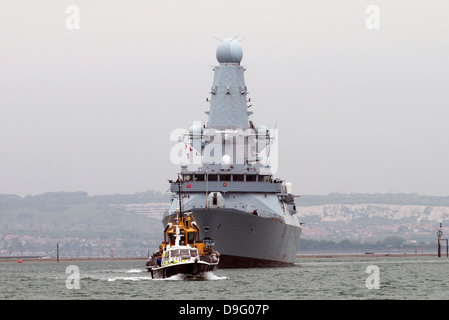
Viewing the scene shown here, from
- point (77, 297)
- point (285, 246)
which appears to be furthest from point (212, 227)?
point (77, 297)

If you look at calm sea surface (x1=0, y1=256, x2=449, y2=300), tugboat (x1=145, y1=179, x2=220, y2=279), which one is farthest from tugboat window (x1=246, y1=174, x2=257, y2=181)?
tugboat (x1=145, y1=179, x2=220, y2=279)

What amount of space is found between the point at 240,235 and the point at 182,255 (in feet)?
66.0

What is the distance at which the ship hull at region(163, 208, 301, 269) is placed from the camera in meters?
92.4

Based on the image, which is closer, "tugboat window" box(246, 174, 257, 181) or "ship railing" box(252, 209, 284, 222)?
"ship railing" box(252, 209, 284, 222)

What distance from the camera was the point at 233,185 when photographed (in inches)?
3981

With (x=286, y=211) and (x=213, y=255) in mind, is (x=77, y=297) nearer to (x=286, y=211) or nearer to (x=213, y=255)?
(x=213, y=255)

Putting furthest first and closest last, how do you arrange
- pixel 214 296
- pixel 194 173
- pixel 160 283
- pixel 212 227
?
1. pixel 194 173
2. pixel 212 227
3. pixel 160 283
4. pixel 214 296

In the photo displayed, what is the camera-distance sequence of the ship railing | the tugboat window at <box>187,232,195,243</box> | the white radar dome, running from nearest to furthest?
1. the tugboat window at <box>187,232,195,243</box>
2. the ship railing
3. the white radar dome

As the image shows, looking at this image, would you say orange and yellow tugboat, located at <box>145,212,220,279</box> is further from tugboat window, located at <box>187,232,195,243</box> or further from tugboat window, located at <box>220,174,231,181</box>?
tugboat window, located at <box>220,174,231,181</box>

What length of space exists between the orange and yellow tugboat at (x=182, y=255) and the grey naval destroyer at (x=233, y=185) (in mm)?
11766

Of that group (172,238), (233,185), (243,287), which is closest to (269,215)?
(233,185)

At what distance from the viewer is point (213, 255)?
79.6 meters

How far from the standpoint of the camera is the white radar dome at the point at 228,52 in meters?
107
